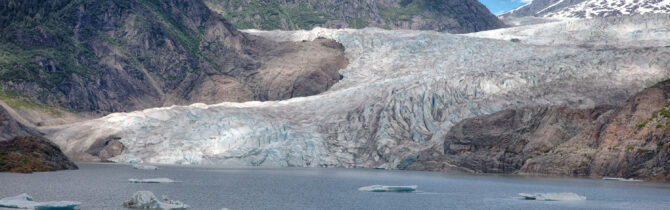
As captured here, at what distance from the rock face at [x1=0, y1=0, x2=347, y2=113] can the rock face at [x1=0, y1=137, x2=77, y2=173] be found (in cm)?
4440

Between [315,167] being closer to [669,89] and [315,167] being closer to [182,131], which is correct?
[182,131]

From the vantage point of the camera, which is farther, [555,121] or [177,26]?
[177,26]

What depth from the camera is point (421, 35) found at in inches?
4309

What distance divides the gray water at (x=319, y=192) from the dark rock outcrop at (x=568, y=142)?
16.6 ft

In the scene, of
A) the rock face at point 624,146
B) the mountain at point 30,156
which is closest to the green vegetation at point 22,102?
the mountain at point 30,156

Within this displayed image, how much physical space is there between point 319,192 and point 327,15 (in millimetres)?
147475

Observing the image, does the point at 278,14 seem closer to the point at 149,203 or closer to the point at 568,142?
the point at 568,142

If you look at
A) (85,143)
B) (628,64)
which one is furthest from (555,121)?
(85,143)

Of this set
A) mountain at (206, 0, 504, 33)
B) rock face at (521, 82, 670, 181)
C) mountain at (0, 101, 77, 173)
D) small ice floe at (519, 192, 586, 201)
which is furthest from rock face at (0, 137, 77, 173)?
Result: mountain at (206, 0, 504, 33)

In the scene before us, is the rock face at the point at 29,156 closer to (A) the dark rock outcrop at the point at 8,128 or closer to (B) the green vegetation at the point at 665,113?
(A) the dark rock outcrop at the point at 8,128

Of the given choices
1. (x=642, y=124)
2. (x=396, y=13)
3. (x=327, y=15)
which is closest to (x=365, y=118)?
(x=642, y=124)

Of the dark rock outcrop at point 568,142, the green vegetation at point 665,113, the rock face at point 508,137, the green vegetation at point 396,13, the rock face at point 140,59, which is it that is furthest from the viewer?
the green vegetation at point 396,13

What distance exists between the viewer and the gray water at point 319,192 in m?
31.7

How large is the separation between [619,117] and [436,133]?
17827 millimetres
